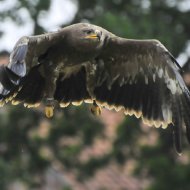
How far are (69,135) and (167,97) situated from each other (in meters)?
4.80

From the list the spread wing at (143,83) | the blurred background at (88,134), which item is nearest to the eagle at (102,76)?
the spread wing at (143,83)

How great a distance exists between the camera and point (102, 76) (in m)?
10.6

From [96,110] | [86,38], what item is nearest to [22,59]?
[86,38]

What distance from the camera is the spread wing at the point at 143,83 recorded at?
1029cm

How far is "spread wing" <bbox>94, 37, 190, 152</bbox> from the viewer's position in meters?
10.3

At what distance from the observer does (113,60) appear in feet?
34.7

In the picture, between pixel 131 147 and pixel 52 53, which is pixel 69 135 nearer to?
pixel 131 147

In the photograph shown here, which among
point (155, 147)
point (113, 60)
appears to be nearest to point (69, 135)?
point (155, 147)

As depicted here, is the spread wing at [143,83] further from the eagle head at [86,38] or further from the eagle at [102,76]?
the eagle head at [86,38]

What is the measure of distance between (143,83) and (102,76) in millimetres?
427

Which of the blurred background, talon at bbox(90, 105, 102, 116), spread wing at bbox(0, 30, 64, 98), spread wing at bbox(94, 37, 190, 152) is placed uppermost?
spread wing at bbox(0, 30, 64, 98)

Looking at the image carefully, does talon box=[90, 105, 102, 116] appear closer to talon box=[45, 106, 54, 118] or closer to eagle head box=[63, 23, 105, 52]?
talon box=[45, 106, 54, 118]

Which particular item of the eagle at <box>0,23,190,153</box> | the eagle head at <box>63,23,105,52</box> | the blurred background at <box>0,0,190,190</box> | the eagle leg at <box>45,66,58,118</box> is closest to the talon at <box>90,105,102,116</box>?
the eagle at <box>0,23,190,153</box>

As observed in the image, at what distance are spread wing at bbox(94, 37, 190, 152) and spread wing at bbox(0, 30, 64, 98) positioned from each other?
0.69 meters
